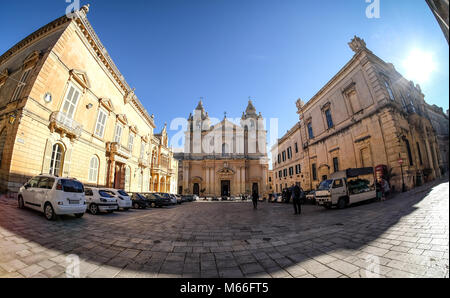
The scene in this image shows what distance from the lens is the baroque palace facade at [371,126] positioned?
1099 cm

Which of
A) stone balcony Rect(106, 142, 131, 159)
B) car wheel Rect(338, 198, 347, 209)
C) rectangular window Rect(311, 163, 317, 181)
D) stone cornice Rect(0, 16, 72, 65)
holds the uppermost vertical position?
stone cornice Rect(0, 16, 72, 65)

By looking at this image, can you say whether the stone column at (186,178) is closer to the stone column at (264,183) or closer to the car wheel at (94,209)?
the stone column at (264,183)

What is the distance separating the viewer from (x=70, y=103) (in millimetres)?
10430

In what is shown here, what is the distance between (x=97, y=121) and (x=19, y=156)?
585 cm

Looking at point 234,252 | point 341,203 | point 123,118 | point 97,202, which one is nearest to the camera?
point 234,252

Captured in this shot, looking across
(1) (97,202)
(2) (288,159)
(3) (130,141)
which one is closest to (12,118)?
(1) (97,202)

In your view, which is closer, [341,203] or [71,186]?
[71,186]

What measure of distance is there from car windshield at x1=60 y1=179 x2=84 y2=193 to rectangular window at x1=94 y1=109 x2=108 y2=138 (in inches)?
346

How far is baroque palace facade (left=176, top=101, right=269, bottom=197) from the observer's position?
34750mm

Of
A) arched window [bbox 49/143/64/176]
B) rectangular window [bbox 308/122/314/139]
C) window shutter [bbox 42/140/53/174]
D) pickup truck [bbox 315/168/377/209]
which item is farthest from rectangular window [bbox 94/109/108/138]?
rectangular window [bbox 308/122/314/139]

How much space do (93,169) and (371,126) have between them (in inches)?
866

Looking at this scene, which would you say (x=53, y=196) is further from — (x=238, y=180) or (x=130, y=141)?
(x=238, y=180)

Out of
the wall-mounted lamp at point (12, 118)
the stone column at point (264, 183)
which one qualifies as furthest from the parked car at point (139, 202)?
the stone column at point (264, 183)

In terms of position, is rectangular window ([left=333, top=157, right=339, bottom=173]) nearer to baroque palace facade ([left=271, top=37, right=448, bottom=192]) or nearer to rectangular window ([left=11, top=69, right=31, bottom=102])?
baroque palace facade ([left=271, top=37, right=448, bottom=192])
